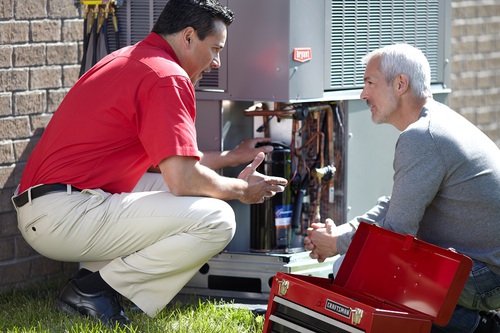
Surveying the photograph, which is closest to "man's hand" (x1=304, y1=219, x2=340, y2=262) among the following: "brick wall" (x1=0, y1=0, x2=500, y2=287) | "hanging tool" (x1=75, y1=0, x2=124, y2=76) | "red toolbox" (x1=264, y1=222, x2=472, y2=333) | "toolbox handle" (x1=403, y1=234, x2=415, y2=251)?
"red toolbox" (x1=264, y1=222, x2=472, y2=333)

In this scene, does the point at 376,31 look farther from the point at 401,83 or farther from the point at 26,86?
the point at 26,86

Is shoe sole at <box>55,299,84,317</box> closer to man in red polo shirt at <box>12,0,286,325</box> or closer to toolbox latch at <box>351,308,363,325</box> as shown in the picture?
man in red polo shirt at <box>12,0,286,325</box>

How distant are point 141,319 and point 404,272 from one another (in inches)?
50.1

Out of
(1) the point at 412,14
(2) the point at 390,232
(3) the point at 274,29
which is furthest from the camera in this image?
(1) the point at 412,14

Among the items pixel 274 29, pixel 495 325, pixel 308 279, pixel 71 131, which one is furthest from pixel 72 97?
pixel 495 325

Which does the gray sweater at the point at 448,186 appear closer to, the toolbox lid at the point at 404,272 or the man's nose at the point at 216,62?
the toolbox lid at the point at 404,272

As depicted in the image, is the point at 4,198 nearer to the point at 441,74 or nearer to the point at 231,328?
the point at 231,328

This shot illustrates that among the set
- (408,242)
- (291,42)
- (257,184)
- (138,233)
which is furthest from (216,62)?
(408,242)

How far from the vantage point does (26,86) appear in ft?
16.9

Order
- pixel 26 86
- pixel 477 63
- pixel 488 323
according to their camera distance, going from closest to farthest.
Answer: pixel 488 323 → pixel 26 86 → pixel 477 63

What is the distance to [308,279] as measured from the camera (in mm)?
3795

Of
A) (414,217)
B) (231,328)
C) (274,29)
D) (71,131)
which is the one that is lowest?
(231,328)

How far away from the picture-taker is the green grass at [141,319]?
4117 mm

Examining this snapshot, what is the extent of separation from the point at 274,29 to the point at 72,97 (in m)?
1.08
